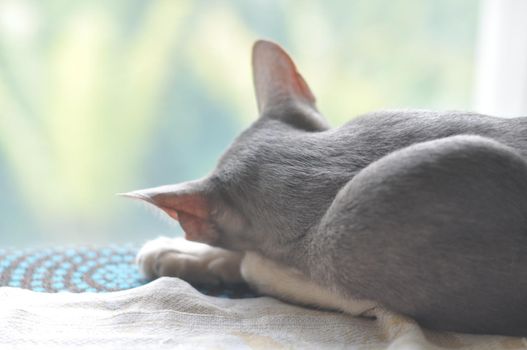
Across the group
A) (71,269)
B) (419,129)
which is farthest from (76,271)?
(419,129)

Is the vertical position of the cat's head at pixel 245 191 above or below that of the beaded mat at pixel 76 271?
above

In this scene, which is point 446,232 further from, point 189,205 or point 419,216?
point 189,205

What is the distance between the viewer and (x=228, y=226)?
107cm

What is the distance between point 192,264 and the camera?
3.65ft

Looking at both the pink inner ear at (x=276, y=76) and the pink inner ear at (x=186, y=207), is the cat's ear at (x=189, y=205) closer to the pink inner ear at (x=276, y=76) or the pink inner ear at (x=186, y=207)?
the pink inner ear at (x=186, y=207)

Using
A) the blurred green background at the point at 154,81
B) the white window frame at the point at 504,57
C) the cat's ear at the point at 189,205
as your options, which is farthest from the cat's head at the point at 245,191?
the white window frame at the point at 504,57

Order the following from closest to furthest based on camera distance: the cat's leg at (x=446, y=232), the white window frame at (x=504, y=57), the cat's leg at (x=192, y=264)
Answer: the cat's leg at (x=446, y=232) < the cat's leg at (x=192, y=264) < the white window frame at (x=504, y=57)

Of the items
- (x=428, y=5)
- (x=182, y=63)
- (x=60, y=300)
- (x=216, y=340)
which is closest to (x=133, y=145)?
(x=182, y=63)

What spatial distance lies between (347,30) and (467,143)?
1.24 m

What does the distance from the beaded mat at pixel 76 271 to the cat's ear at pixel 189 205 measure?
0.10 meters

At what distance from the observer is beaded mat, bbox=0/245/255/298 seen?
1.08 metres

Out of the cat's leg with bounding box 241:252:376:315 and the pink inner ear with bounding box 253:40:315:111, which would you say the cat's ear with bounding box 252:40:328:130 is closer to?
the pink inner ear with bounding box 253:40:315:111

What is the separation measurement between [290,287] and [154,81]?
1102mm

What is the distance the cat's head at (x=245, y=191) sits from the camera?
3.27 feet
